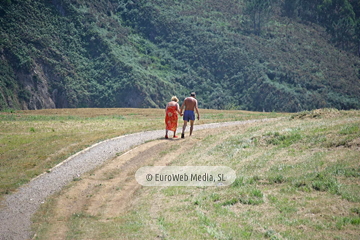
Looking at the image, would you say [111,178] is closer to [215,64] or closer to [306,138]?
[306,138]

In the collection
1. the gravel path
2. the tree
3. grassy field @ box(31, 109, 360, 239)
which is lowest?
the gravel path

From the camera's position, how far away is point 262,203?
1001cm

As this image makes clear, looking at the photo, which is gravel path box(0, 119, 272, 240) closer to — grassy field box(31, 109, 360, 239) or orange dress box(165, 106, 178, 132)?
grassy field box(31, 109, 360, 239)

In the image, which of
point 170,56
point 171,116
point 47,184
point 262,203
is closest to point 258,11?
point 170,56

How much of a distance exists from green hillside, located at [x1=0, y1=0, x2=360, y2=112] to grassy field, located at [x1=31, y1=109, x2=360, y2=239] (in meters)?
53.4

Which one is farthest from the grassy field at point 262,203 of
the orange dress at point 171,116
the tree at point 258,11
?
the tree at point 258,11

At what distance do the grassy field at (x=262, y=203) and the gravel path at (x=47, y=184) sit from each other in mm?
453

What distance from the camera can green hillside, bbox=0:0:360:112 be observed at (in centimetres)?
6825

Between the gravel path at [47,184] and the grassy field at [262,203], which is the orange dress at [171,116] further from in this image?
the grassy field at [262,203]

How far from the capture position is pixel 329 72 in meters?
80.5

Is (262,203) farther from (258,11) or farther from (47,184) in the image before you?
(258,11)

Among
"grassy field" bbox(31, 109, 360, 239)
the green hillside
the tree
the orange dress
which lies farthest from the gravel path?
the tree

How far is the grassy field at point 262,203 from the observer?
862 centimetres

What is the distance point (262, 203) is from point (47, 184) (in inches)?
281
